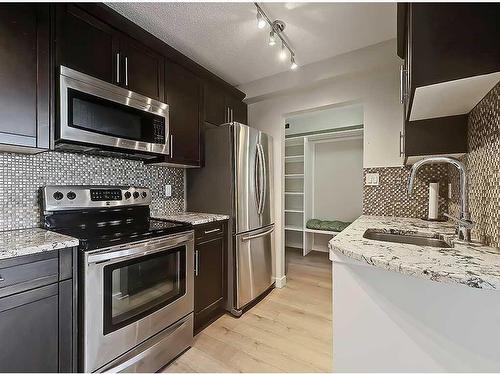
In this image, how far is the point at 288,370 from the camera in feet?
4.87

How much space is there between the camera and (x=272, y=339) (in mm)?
1812

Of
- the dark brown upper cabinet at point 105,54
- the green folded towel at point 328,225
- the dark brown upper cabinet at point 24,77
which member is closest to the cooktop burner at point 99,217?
the dark brown upper cabinet at point 24,77

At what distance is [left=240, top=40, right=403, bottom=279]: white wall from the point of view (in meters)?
2.16

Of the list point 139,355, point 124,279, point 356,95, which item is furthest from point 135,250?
point 356,95

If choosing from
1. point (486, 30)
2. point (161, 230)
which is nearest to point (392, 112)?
point (486, 30)

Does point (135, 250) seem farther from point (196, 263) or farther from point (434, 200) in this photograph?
point (434, 200)

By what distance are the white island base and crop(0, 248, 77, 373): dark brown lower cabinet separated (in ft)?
4.40

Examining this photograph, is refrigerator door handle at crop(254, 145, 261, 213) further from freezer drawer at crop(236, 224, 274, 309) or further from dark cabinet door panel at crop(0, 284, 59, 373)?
dark cabinet door panel at crop(0, 284, 59, 373)

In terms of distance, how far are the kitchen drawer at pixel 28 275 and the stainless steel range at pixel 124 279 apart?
0.12 metres

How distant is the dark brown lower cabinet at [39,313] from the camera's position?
994 mm

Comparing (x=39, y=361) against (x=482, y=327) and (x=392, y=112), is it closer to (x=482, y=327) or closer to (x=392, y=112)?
(x=482, y=327)

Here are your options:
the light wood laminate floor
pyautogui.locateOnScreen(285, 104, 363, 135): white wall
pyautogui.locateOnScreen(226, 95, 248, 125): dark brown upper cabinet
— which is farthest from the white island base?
pyautogui.locateOnScreen(285, 104, 363, 135): white wall

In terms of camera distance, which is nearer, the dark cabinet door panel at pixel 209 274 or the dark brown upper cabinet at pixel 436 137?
the dark brown upper cabinet at pixel 436 137

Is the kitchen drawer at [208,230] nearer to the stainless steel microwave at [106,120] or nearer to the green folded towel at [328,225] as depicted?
the stainless steel microwave at [106,120]
